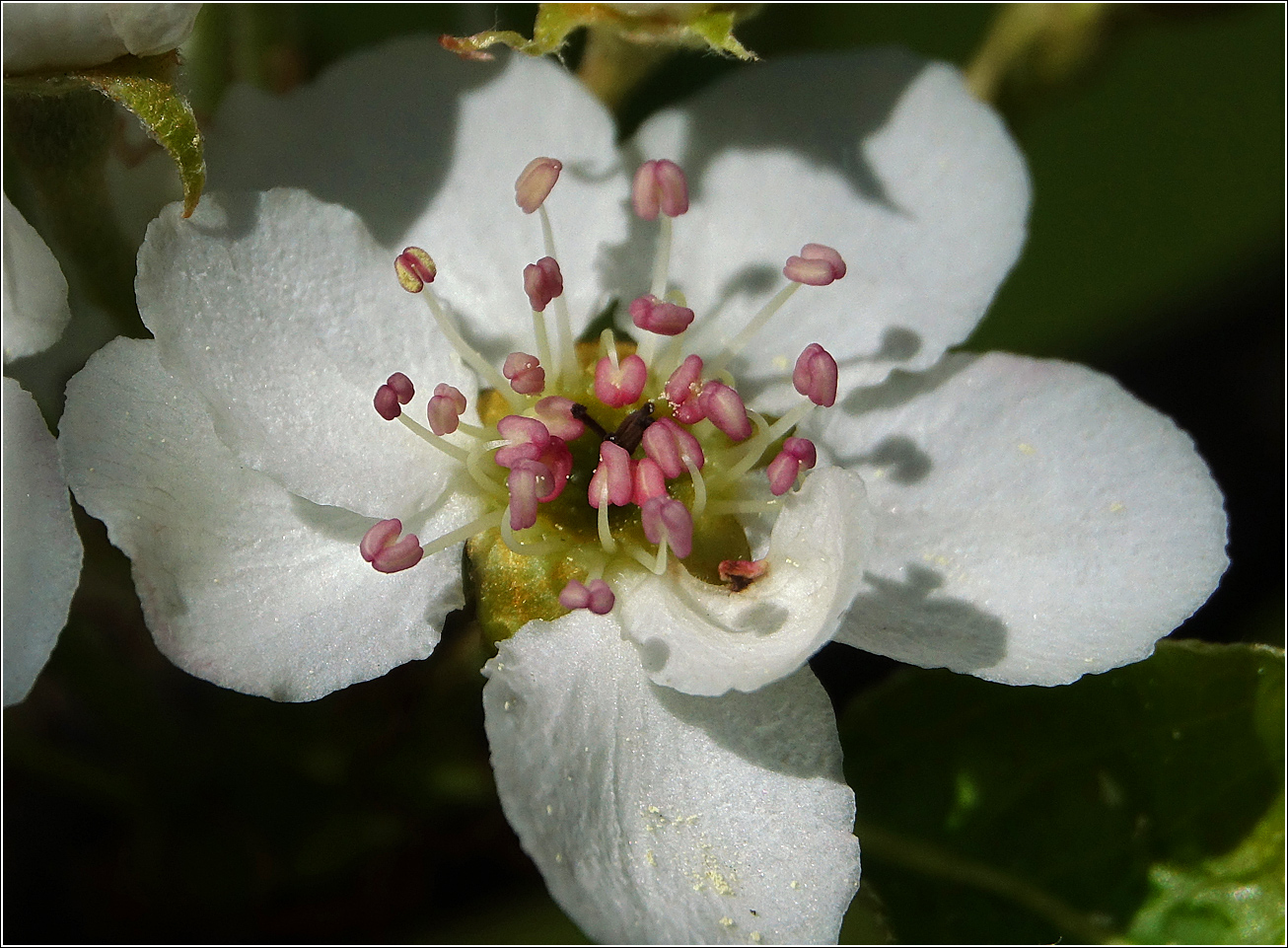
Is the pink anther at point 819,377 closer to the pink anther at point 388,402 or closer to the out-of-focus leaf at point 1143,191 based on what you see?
the pink anther at point 388,402

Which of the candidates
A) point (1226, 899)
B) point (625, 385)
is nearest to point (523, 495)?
point (625, 385)

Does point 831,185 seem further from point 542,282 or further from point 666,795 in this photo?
point 666,795

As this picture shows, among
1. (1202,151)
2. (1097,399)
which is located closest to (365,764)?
(1097,399)

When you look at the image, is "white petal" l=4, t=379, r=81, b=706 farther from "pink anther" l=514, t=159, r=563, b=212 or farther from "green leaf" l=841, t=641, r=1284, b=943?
"green leaf" l=841, t=641, r=1284, b=943

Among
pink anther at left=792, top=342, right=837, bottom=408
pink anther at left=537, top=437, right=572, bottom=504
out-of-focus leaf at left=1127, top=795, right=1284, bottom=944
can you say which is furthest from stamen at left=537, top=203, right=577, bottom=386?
out-of-focus leaf at left=1127, top=795, right=1284, bottom=944

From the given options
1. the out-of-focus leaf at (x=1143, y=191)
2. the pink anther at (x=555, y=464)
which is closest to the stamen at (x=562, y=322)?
the pink anther at (x=555, y=464)
